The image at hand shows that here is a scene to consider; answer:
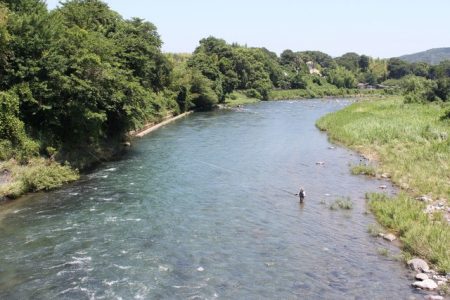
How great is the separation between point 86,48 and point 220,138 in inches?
855

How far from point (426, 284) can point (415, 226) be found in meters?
5.42

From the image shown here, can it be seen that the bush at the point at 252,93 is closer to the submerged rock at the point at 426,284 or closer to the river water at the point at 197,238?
the river water at the point at 197,238

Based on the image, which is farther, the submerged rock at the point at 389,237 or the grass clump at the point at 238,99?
the grass clump at the point at 238,99

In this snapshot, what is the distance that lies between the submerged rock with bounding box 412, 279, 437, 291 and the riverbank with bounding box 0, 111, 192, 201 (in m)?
21.9

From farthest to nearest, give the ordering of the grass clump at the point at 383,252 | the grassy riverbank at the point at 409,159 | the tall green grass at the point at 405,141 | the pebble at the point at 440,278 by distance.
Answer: the tall green grass at the point at 405,141 → the grassy riverbank at the point at 409,159 → the grass clump at the point at 383,252 → the pebble at the point at 440,278

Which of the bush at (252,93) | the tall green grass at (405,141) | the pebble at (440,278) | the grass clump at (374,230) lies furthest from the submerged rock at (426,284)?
the bush at (252,93)

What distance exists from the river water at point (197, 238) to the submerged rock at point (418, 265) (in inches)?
24.1

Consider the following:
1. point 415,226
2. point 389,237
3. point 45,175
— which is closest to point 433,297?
point 389,237

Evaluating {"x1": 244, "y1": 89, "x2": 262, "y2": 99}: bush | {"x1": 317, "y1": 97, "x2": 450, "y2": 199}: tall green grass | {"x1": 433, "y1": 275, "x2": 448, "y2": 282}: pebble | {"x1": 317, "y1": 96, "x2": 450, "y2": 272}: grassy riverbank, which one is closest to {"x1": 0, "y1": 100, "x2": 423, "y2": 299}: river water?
{"x1": 433, "y1": 275, "x2": 448, "y2": 282}: pebble

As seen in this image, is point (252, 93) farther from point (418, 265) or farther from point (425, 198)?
point (418, 265)

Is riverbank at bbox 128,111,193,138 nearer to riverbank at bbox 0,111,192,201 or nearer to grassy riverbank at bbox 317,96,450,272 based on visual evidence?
riverbank at bbox 0,111,192,201

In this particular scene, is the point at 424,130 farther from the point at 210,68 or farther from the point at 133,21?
the point at 210,68

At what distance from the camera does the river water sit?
16.3 metres

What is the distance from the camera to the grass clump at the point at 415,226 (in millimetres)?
18458
